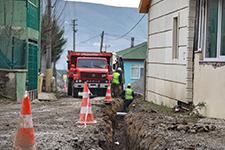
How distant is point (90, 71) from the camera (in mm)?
27734

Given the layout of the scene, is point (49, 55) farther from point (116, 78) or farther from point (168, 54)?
point (168, 54)

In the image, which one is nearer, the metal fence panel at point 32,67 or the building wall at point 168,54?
the building wall at point 168,54

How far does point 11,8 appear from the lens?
20.8m

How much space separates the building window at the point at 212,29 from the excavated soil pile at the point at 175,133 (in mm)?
1660

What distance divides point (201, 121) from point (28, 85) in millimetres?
11021

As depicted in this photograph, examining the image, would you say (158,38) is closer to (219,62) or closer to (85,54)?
(219,62)

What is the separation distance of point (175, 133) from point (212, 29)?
3.69m

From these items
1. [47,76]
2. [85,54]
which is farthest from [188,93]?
[47,76]

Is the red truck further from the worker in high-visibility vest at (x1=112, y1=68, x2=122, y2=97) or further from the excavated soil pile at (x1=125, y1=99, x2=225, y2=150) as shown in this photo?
the excavated soil pile at (x1=125, y1=99, x2=225, y2=150)

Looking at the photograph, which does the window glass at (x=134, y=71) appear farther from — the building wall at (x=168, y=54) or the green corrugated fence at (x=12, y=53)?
the building wall at (x=168, y=54)

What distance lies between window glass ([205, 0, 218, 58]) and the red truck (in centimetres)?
1483

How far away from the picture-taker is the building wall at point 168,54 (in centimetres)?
Result: 1391

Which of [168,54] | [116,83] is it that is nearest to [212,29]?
[168,54]

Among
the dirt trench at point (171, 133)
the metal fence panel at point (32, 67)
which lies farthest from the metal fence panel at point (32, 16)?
the dirt trench at point (171, 133)
